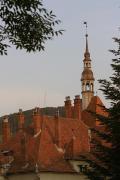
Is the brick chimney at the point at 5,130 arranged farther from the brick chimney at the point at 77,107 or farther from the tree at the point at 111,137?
the tree at the point at 111,137

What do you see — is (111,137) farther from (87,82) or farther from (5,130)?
(87,82)

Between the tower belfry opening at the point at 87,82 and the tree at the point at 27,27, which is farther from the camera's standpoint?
the tower belfry opening at the point at 87,82

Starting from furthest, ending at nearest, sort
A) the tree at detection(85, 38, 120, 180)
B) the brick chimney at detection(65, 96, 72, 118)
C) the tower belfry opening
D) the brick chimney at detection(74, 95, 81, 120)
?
1. the tower belfry opening
2. the brick chimney at detection(65, 96, 72, 118)
3. the brick chimney at detection(74, 95, 81, 120)
4. the tree at detection(85, 38, 120, 180)

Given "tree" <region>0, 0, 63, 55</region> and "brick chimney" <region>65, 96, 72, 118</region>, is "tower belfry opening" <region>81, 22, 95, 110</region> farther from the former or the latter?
"tree" <region>0, 0, 63, 55</region>

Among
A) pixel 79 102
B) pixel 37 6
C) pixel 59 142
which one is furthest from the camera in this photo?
pixel 79 102

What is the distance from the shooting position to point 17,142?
66.5 metres

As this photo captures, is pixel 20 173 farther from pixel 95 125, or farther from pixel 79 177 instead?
pixel 95 125

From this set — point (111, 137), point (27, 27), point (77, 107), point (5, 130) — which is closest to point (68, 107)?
point (77, 107)

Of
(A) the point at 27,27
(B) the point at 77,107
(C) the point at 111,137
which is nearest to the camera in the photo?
(A) the point at 27,27

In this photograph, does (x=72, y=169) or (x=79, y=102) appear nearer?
(x=72, y=169)

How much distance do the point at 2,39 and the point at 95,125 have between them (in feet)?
187

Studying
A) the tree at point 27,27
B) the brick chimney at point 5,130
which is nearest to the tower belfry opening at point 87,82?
the brick chimney at point 5,130

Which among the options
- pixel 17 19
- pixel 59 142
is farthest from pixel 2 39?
pixel 59 142

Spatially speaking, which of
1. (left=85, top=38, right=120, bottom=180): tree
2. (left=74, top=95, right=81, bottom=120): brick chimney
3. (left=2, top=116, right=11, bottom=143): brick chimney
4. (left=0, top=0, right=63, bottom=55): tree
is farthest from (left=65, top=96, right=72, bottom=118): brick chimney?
(left=0, top=0, right=63, bottom=55): tree
